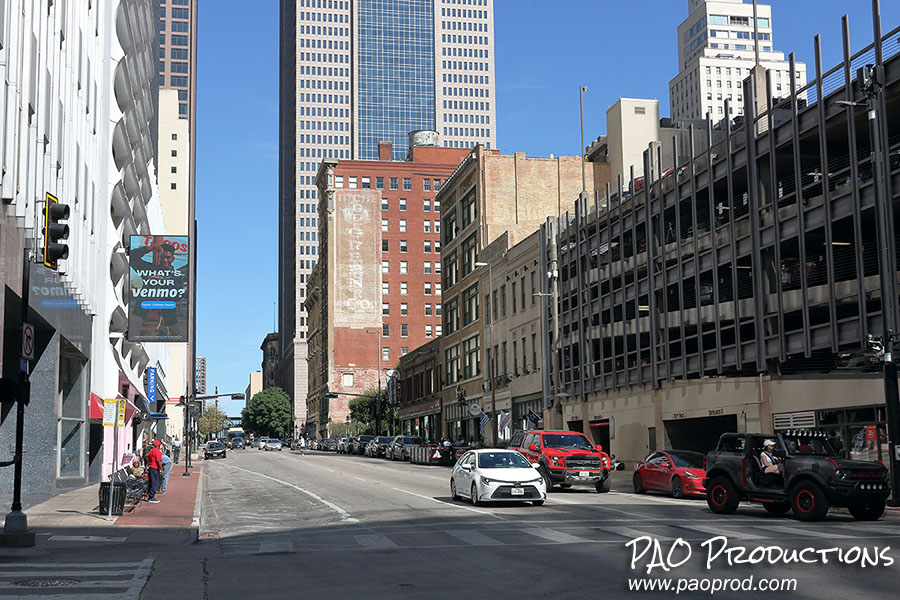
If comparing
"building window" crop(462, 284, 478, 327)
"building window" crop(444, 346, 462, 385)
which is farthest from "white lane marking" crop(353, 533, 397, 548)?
"building window" crop(444, 346, 462, 385)

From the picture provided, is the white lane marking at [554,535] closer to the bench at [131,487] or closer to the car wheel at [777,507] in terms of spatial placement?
the car wheel at [777,507]

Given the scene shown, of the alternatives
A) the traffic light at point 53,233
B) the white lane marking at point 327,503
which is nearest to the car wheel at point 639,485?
the white lane marking at point 327,503

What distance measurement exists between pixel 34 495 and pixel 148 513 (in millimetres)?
6132

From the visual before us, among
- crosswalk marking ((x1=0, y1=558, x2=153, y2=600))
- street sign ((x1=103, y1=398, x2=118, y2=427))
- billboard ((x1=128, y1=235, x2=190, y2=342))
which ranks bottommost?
crosswalk marking ((x1=0, y1=558, x2=153, y2=600))

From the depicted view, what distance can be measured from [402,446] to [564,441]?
38.7m

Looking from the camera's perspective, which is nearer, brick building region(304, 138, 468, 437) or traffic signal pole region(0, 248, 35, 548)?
traffic signal pole region(0, 248, 35, 548)

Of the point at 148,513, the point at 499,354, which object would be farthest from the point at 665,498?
the point at 499,354

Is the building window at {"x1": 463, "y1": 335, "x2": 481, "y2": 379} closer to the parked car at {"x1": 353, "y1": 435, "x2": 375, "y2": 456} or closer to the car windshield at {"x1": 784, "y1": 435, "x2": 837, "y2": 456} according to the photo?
the parked car at {"x1": 353, "y1": 435, "x2": 375, "y2": 456}

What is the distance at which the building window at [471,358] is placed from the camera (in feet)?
239

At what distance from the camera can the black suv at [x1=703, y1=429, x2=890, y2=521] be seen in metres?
19.6

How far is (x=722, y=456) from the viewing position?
2227cm

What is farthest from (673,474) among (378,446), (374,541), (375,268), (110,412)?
(375,268)

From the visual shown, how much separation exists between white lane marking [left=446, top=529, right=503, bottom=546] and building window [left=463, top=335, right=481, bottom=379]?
177 ft

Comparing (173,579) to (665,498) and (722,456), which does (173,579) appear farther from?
(665,498)
